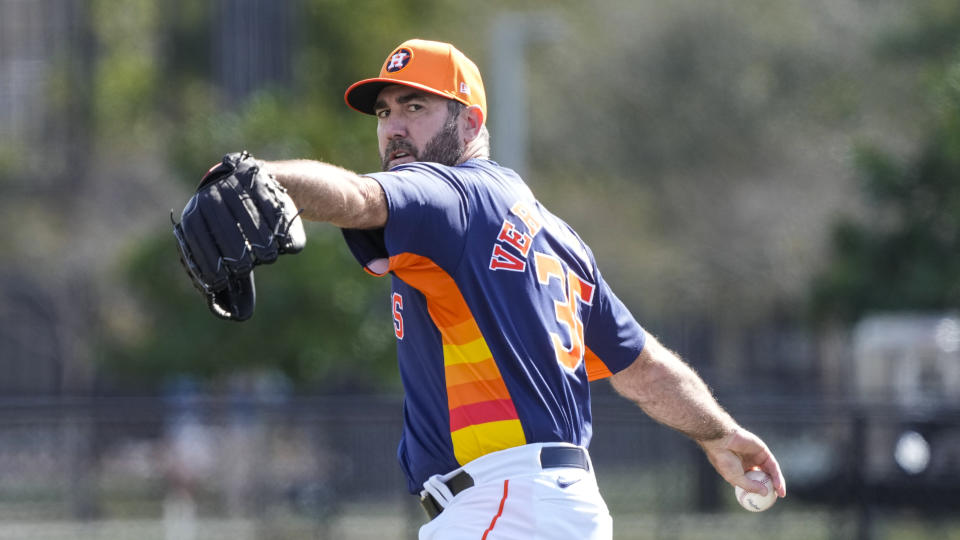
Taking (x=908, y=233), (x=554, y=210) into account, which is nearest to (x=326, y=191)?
(x=908, y=233)

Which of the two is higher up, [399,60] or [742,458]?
[399,60]

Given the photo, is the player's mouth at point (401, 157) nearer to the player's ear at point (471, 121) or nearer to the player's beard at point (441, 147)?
the player's beard at point (441, 147)

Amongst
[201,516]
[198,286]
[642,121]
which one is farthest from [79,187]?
[198,286]

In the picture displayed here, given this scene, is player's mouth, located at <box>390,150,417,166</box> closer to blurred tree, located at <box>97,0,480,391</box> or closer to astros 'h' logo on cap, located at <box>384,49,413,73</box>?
astros 'h' logo on cap, located at <box>384,49,413,73</box>

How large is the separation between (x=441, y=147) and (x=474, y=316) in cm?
61

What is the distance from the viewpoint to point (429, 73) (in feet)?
14.6

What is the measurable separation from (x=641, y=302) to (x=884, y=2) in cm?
934

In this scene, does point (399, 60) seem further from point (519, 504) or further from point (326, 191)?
point (519, 504)

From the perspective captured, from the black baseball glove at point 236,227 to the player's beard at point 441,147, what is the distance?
99 cm

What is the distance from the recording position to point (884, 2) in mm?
25750

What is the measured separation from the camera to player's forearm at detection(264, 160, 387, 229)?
3.54 meters

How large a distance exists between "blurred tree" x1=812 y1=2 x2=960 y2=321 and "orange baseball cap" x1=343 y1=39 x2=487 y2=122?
11.2m

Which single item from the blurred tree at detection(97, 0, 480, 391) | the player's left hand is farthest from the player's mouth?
the blurred tree at detection(97, 0, 480, 391)

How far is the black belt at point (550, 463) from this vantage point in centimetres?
425
